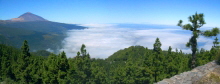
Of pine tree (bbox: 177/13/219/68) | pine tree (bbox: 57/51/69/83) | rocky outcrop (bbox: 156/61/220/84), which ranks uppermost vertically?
pine tree (bbox: 177/13/219/68)

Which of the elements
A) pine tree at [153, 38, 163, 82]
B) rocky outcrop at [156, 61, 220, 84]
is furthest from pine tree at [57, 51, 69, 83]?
rocky outcrop at [156, 61, 220, 84]

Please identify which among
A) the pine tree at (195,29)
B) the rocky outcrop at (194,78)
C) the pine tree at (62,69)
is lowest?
the pine tree at (62,69)

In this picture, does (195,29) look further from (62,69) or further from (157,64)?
(62,69)

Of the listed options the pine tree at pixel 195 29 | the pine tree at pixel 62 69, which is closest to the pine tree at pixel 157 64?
the pine tree at pixel 195 29

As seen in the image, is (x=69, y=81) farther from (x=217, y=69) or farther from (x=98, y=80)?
(x=217, y=69)

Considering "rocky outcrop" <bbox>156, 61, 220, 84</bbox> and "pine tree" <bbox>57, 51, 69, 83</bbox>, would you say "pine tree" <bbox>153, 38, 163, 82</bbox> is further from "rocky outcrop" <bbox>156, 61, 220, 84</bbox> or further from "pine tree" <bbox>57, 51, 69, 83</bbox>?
"rocky outcrop" <bbox>156, 61, 220, 84</bbox>

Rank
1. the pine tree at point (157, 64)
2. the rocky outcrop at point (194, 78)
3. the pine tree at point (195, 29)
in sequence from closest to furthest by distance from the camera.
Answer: the rocky outcrop at point (194, 78)
the pine tree at point (195, 29)
the pine tree at point (157, 64)

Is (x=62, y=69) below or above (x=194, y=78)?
below

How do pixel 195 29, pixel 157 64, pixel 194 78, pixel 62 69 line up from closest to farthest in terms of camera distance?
pixel 194 78, pixel 195 29, pixel 62 69, pixel 157 64

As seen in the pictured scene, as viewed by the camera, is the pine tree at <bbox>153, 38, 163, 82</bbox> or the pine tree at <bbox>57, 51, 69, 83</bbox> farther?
the pine tree at <bbox>153, 38, 163, 82</bbox>

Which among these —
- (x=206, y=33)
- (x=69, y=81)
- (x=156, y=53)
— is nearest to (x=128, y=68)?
(x=156, y=53)

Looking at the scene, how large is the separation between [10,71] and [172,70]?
35922mm

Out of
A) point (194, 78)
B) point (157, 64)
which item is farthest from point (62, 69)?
point (194, 78)

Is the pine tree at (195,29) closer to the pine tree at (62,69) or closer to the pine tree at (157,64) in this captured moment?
the pine tree at (157,64)
